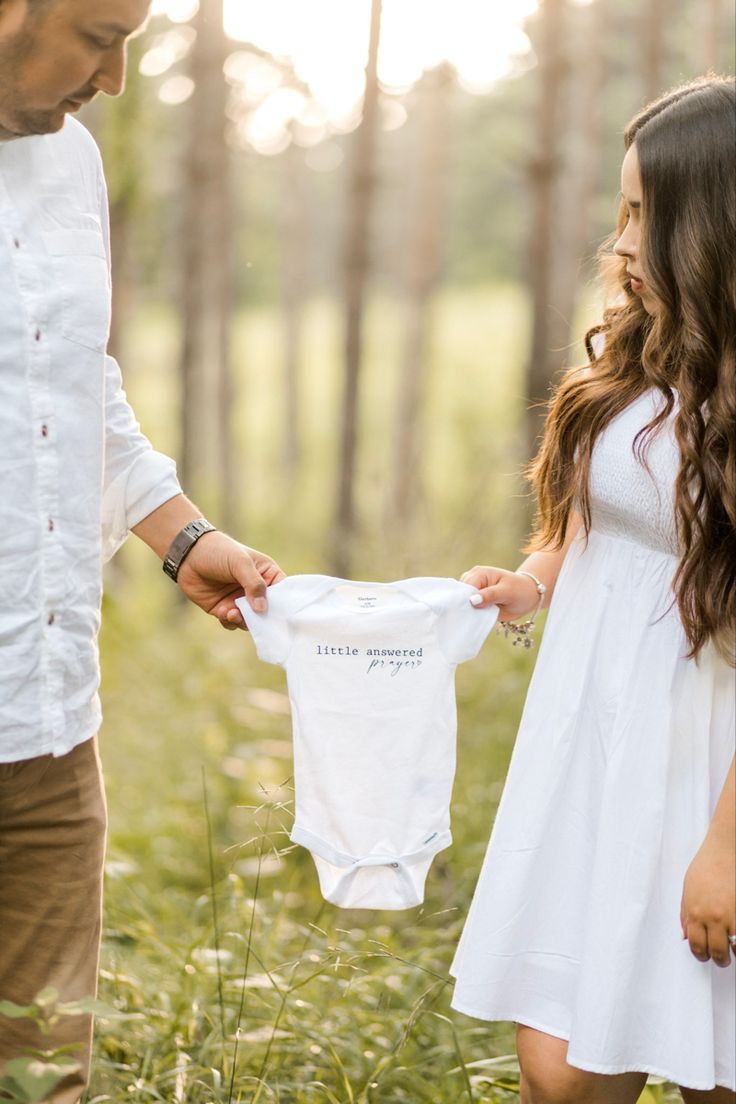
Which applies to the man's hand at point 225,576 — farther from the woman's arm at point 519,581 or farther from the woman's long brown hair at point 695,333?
the woman's long brown hair at point 695,333

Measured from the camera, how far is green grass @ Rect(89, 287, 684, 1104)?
2596 mm

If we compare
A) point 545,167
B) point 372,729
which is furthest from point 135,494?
point 545,167

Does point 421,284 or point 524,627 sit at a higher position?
point 524,627

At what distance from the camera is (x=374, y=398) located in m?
27.3

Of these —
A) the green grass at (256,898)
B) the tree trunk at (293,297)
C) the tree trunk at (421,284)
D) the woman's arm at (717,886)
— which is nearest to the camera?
the woman's arm at (717,886)

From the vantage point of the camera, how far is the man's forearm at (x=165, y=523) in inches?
89.1

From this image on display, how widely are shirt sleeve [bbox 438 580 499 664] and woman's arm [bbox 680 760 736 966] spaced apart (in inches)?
21.9

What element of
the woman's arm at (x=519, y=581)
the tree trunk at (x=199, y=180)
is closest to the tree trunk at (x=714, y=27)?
the tree trunk at (x=199, y=180)

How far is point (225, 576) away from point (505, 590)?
0.54m

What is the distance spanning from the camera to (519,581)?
2.26 m

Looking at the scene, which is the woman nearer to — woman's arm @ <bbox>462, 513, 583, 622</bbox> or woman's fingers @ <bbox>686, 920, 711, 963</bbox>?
woman's fingers @ <bbox>686, 920, 711, 963</bbox>

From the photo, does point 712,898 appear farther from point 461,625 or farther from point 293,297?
point 293,297

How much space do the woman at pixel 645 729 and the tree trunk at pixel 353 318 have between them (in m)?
6.18

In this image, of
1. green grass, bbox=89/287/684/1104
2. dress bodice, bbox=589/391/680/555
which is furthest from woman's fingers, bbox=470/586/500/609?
green grass, bbox=89/287/684/1104
